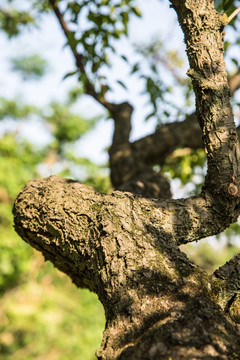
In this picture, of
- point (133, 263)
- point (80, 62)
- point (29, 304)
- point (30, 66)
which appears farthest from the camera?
point (30, 66)

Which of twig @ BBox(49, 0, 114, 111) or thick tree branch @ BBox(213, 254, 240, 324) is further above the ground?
twig @ BBox(49, 0, 114, 111)

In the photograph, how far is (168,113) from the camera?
3848 mm

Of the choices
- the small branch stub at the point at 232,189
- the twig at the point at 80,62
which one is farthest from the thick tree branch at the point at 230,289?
the twig at the point at 80,62

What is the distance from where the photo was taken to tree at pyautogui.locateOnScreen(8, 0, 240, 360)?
130cm

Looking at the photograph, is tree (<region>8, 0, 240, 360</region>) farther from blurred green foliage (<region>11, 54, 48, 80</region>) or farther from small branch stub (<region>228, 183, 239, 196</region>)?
blurred green foliage (<region>11, 54, 48, 80</region>)

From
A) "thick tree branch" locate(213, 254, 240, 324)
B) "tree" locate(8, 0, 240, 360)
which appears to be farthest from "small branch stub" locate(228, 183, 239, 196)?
"thick tree branch" locate(213, 254, 240, 324)

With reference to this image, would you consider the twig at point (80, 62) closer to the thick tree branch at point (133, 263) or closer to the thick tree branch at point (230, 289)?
the thick tree branch at point (133, 263)

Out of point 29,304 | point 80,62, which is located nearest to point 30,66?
point 29,304

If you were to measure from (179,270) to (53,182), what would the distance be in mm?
1010

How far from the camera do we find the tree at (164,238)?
4.28 ft

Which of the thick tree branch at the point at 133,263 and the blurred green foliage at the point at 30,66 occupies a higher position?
the blurred green foliage at the point at 30,66

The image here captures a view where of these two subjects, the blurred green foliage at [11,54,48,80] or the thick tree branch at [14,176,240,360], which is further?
the blurred green foliage at [11,54,48,80]

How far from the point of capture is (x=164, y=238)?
1733 mm

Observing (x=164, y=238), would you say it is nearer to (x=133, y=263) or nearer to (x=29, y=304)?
(x=133, y=263)
